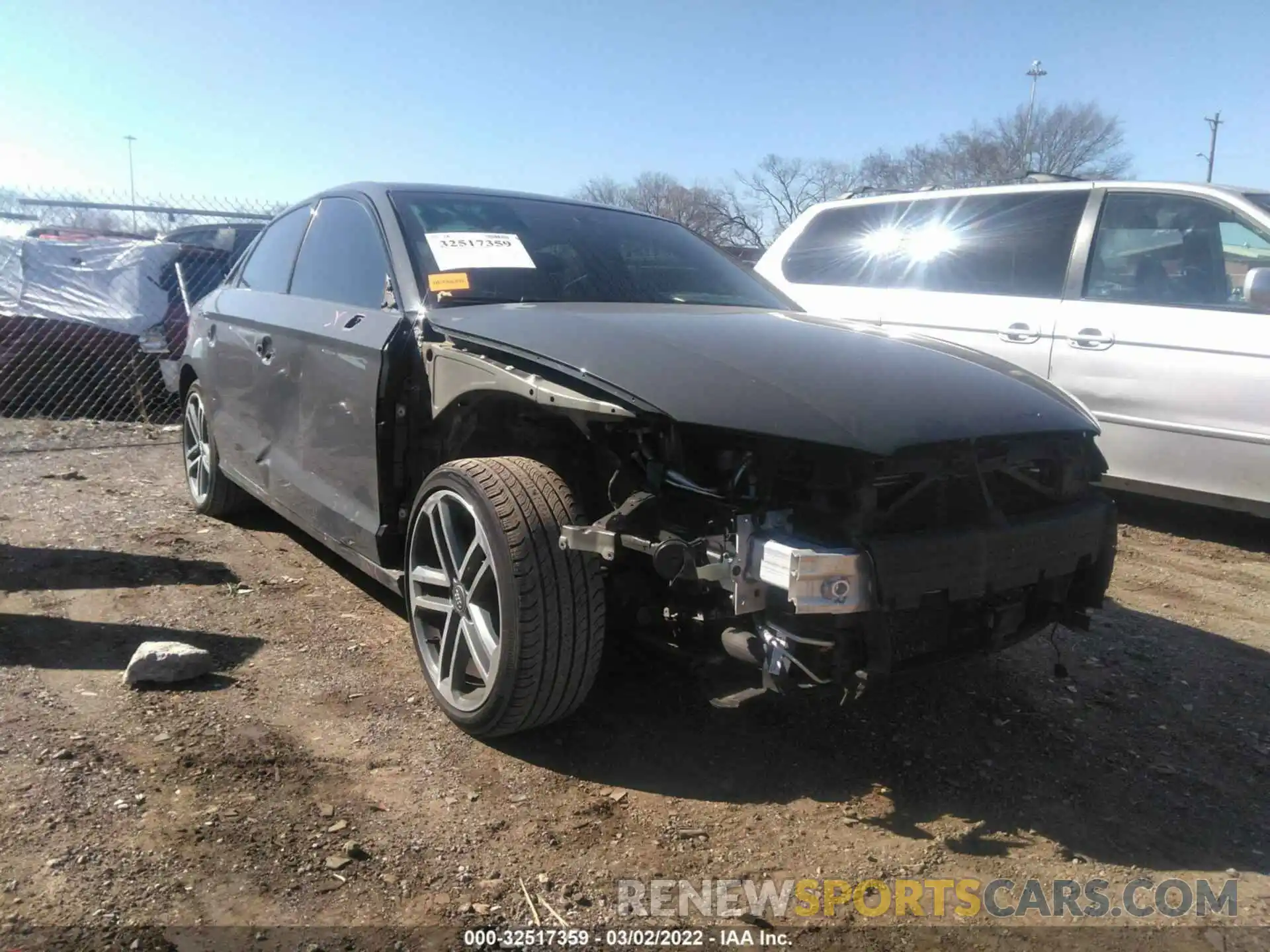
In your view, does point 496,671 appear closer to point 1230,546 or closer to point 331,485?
point 331,485

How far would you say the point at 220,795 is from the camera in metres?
2.57

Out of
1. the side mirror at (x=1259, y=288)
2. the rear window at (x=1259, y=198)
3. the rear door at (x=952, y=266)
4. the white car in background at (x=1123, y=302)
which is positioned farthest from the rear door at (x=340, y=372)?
the rear window at (x=1259, y=198)

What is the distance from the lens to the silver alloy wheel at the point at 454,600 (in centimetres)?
280

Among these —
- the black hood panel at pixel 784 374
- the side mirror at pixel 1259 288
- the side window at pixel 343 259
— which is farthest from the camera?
the side mirror at pixel 1259 288

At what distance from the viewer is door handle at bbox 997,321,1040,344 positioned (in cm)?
554

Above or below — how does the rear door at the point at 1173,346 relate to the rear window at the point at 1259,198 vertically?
below

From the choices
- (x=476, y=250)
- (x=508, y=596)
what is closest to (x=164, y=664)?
(x=508, y=596)

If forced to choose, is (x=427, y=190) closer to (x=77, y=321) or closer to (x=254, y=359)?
(x=254, y=359)

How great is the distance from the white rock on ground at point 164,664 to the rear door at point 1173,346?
4.45 meters

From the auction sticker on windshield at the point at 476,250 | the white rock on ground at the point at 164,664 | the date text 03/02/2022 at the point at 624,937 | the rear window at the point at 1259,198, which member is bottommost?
the date text 03/02/2022 at the point at 624,937

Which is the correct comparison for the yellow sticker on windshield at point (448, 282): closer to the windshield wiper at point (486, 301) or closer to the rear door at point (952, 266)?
the windshield wiper at point (486, 301)

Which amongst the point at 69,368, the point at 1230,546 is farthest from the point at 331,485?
the point at 69,368

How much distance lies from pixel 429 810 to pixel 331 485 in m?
1.42

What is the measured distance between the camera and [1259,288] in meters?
4.60
